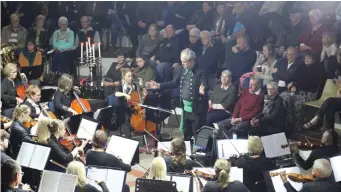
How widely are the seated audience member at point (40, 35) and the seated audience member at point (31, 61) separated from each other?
0.36 metres

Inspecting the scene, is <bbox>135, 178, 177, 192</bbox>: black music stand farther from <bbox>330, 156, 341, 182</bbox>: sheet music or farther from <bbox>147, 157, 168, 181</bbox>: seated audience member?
<bbox>330, 156, 341, 182</bbox>: sheet music

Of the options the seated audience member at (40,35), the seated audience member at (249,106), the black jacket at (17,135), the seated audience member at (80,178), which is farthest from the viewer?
the seated audience member at (40,35)

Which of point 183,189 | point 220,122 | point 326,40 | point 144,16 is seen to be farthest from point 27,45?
point 183,189

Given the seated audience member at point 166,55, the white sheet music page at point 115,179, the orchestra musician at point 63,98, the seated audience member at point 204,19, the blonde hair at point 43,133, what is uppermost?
the seated audience member at point 204,19

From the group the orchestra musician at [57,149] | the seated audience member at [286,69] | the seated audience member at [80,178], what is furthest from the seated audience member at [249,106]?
the seated audience member at [80,178]

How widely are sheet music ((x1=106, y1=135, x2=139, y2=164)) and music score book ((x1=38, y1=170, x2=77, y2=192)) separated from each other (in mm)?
1506

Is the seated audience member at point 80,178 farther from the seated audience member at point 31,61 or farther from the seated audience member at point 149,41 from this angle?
the seated audience member at point 149,41

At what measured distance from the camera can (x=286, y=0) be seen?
1173 cm

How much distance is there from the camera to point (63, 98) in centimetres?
997

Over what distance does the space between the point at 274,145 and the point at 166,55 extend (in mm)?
4381

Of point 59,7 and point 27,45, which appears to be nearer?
point 27,45

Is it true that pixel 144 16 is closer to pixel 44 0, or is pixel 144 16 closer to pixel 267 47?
pixel 44 0

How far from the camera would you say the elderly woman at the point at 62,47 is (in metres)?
13.1

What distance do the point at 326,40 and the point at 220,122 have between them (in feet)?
7.40
